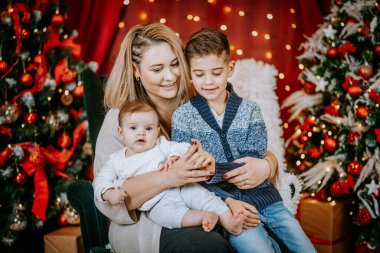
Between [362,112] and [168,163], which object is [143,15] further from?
[168,163]

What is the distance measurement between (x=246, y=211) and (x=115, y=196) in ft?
1.53

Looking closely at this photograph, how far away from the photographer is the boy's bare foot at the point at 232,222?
164cm

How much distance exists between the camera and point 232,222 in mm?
1644

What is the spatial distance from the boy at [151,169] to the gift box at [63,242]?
1403 mm

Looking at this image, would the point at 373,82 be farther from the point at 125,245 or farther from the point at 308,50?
the point at 125,245

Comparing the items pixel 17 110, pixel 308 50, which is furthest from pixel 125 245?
pixel 308 50

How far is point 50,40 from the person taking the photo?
10.3ft

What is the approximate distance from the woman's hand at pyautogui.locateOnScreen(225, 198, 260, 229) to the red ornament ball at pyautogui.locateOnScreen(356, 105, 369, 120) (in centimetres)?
146

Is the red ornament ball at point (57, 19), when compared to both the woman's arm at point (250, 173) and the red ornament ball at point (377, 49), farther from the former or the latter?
the red ornament ball at point (377, 49)

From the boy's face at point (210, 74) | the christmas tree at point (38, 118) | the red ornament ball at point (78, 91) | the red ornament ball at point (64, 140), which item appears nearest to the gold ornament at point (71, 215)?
the christmas tree at point (38, 118)

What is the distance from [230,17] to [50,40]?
138cm

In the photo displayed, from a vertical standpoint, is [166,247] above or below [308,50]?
below

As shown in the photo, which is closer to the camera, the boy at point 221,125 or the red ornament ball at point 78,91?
the boy at point 221,125

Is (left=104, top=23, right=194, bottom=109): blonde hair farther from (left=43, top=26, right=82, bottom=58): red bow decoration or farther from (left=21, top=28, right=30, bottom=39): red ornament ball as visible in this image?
(left=43, top=26, right=82, bottom=58): red bow decoration
